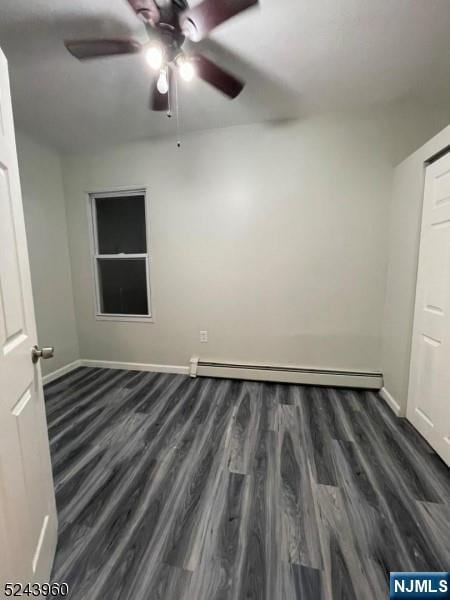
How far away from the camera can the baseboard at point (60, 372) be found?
2.84 metres

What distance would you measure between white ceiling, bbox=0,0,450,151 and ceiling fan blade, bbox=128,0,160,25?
1.02 feet

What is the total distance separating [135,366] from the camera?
3162 millimetres

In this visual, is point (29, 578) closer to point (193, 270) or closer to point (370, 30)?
point (193, 270)

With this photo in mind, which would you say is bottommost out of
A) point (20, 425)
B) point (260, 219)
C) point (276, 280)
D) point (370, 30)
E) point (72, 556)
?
point (72, 556)

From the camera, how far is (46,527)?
1048 mm

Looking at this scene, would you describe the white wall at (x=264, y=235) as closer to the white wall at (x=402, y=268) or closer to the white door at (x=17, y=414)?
the white wall at (x=402, y=268)

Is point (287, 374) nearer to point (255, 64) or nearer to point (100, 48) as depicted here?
point (255, 64)

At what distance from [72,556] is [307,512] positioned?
114 cm

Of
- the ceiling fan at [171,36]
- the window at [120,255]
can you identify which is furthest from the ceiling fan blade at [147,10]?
the window at [120,255]

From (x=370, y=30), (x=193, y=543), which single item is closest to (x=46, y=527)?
(x=193, y=543)

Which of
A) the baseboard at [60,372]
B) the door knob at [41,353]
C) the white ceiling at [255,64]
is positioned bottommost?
the baseboard at [60,372]

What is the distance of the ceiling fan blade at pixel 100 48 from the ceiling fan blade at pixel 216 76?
34cm

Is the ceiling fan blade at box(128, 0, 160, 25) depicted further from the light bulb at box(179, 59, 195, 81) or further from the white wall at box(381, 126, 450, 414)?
the white wall at box(381, 126, 450, 414)

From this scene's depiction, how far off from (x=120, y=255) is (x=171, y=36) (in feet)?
7.44
